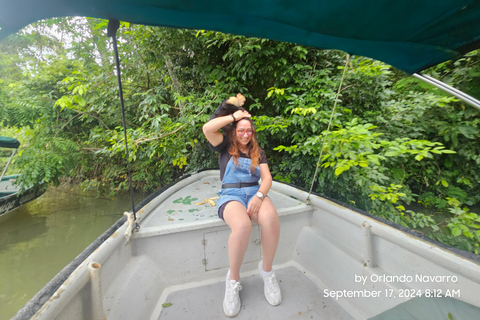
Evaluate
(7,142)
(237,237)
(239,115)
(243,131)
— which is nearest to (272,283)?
(237,237)

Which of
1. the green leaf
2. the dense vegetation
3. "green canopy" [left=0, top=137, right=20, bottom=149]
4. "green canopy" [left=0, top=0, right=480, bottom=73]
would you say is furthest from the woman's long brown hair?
"green canopy" [left=0, top=137, right=20, bottom=149]

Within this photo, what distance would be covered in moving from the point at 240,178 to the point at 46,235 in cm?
482

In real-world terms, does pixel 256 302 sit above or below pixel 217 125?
below

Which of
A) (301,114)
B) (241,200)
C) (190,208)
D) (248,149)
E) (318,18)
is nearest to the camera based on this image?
(318,18)

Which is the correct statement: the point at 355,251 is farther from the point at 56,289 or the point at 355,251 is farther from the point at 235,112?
the point at 56,289

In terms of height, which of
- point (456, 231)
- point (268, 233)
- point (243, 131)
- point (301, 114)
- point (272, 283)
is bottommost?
point (272, 283)

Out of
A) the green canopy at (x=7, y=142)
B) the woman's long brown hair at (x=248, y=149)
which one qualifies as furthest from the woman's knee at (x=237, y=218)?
the green canopy at (x=7, y=142)

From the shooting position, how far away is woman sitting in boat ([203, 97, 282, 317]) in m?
1.29

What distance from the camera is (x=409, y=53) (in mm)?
1082

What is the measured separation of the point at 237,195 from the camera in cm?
151

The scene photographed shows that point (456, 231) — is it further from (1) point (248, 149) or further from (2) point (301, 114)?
(1) point (248, 149)

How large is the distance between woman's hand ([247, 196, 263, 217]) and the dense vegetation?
2.76 feet

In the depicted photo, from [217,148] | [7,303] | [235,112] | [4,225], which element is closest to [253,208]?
[217,148]

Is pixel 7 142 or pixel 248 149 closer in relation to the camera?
pixel 248 149
